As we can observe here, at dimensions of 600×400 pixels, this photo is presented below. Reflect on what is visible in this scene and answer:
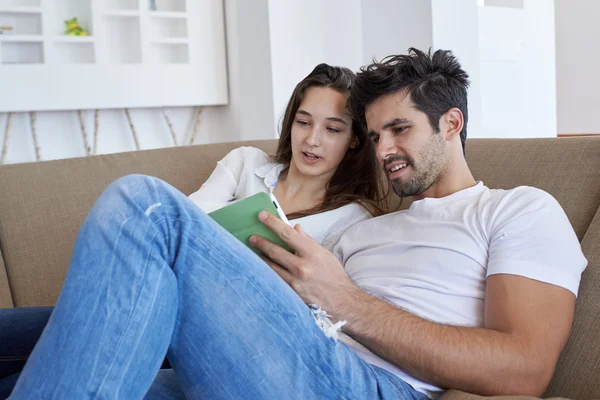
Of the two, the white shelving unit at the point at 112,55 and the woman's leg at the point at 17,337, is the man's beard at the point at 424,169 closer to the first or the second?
the woman's leg at the point at 17,337

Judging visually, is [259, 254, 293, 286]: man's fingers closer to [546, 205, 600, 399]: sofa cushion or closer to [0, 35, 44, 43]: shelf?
[546, 205, 600, 399]: sofa cushion

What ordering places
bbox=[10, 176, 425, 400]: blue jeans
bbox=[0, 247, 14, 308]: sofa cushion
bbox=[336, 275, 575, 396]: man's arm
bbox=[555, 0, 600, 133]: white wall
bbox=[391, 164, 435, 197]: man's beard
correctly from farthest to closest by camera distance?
bbox=[555, 0, 600, 133]: white wall < bbox=[0, 247, 14, 308]: sofa cushion < bbox=[391, 164, 435, 197]: man's beard < bbox=[336, 275, 575, 396]: man's arm < bbox=[10, 176, 425, 400]: blue jeans

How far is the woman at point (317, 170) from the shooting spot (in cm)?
190

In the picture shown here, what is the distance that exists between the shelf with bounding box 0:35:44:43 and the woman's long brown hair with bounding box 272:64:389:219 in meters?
1.50

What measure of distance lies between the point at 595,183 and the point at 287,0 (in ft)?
7.02

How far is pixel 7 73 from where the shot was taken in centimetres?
293

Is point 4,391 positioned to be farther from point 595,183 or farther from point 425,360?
point 595,183

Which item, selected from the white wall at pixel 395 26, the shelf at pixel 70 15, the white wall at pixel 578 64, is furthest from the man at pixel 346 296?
the white wall at pixel 578 64

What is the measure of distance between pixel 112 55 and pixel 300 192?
1665 mm

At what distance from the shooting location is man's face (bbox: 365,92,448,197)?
1564mm

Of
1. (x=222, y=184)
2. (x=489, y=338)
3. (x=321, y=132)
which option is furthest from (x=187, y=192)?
(x=489, y=338)

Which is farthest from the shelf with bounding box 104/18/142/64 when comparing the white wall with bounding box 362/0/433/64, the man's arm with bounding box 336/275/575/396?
the man's arm with bounding box 336/275/575/396

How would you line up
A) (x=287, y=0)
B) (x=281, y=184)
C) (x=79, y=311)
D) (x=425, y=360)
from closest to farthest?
(x=79, y=311) < (x=425, y=360) < (x=281, y=184) < (x=287, y=0)

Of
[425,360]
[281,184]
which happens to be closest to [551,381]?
[425,360]
